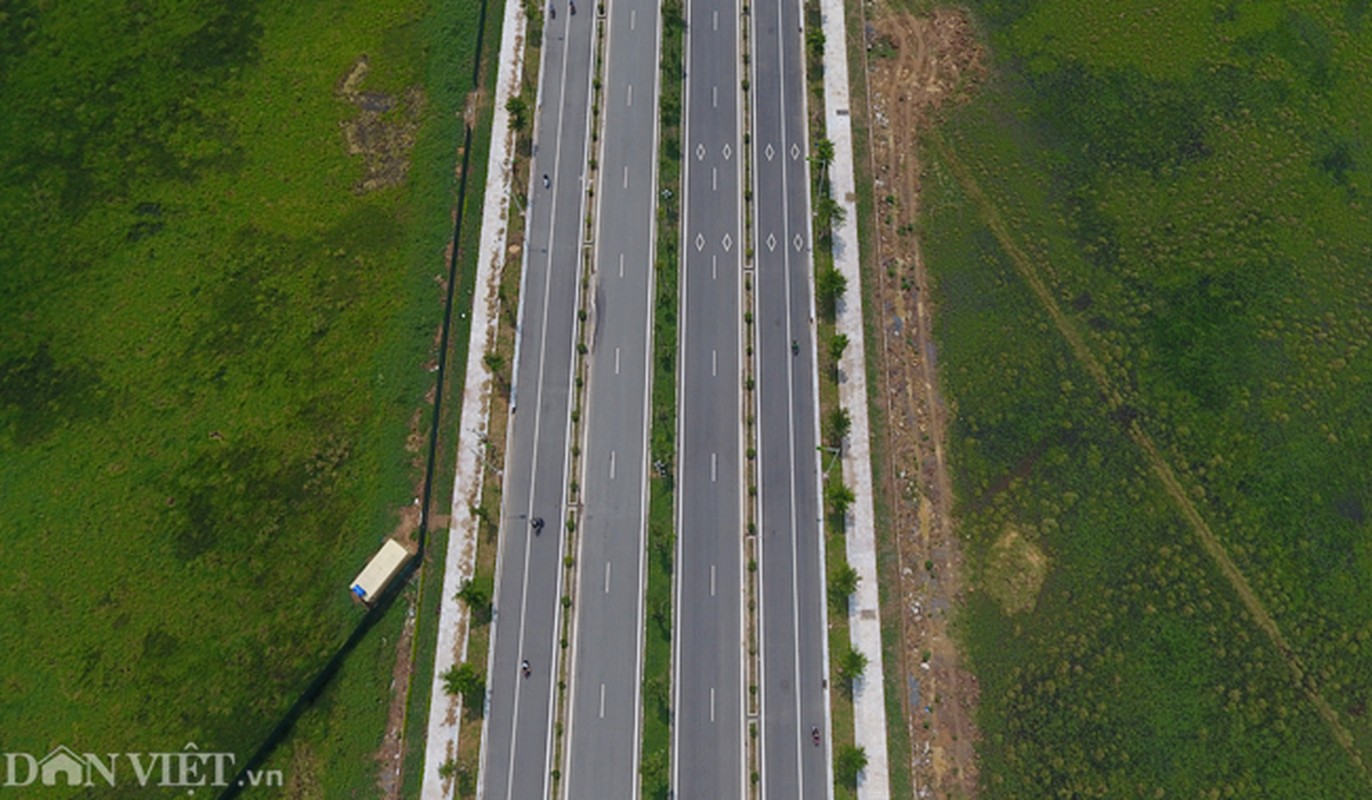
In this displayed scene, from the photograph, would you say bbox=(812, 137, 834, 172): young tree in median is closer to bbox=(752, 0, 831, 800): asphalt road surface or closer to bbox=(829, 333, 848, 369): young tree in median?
bbox=(752, 0, 831, 800): asphalt road surface

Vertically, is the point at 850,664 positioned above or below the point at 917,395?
below

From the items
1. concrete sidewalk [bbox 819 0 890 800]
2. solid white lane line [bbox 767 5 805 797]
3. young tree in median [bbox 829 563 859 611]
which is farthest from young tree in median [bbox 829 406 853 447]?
young tree in median [bbox 829 563 859 611]

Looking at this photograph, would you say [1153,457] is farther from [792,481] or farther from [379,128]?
[379,128]

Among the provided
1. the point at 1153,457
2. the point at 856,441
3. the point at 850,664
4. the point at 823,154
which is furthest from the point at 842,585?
the point at 823,154

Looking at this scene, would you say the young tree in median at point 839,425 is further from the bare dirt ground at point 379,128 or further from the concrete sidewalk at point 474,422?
the bare dirt ground at point 379,128

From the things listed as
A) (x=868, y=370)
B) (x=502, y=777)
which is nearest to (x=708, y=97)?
(x=868, y=370)

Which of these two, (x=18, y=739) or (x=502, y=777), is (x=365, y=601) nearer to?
(x=502, y=777)
